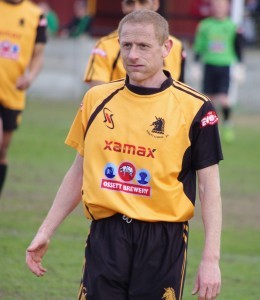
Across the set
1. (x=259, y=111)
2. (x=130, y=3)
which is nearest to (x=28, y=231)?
(x=130, y=3)

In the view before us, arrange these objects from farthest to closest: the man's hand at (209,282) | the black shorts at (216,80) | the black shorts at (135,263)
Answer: the black shorts at (216,80) → the black shorts at (135,263) → the man's hand at (209,282)

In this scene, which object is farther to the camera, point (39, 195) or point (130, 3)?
point (39, 195)

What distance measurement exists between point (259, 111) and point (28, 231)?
51.9 ft

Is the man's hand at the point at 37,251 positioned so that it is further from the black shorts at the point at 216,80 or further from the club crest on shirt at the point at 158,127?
the black shorts at the point at 216,80

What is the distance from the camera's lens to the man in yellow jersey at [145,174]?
5.44 m

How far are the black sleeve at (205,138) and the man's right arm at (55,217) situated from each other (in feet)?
2.13

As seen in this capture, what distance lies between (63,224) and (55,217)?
5.54 m

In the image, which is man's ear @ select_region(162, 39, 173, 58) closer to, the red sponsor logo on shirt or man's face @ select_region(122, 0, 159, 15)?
the red sponsor logo on shirt

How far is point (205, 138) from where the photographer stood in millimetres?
5508

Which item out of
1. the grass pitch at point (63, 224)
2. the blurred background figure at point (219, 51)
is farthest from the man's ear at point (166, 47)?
the blurred background figure at point (219, 51)

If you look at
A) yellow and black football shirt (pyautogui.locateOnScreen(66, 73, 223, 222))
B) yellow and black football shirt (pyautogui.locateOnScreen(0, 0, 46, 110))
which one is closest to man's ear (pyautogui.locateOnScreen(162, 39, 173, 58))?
yellow and black football shirt (pyautogui.locateOnScreen(66, 73, 223, 222))

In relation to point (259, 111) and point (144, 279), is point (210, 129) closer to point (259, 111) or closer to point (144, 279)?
point (144, 279)

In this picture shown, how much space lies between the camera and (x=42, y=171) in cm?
1485

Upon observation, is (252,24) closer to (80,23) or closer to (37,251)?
(80,23)
